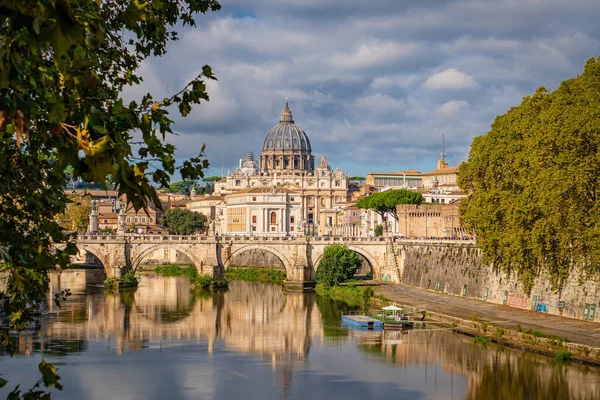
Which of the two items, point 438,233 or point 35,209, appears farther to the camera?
point 438,233

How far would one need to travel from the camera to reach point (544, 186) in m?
33.2

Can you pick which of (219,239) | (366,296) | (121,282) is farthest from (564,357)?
(219,239)

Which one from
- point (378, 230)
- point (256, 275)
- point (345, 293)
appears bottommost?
point (345, 293)

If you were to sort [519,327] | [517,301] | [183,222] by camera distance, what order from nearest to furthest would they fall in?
1. [519,327]
2. [517,301]
3. [183,222]

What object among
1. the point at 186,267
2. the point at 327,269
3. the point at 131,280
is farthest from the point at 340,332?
the point at 186,267

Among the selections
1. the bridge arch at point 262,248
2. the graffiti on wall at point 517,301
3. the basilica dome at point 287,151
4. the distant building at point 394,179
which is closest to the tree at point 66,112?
the graffiti on wall at point 517,301

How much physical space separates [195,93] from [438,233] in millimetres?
70070

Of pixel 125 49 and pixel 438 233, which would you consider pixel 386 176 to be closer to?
pixel 438 233

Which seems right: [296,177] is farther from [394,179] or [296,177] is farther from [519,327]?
[519,327]

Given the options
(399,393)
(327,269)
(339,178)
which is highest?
(339,178)

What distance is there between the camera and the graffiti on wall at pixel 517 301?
40344 mm

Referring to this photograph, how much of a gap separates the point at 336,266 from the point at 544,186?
2821 cm

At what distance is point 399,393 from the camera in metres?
26.9

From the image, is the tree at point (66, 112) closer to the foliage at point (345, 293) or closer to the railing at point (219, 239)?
the foliage at point (345, 293)
